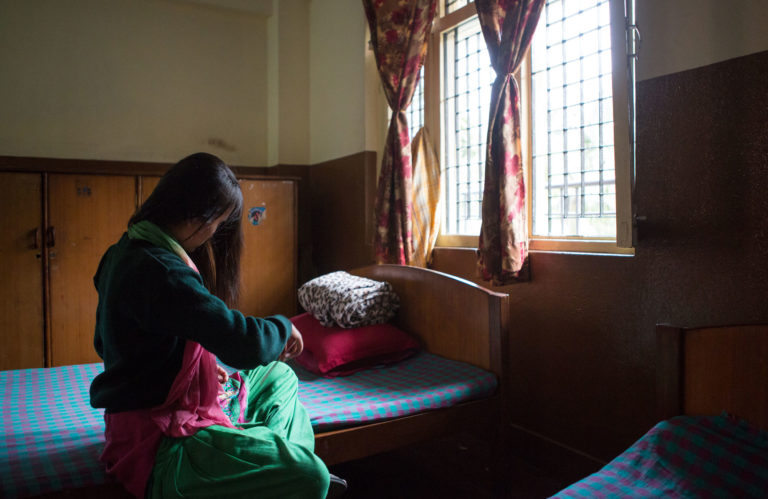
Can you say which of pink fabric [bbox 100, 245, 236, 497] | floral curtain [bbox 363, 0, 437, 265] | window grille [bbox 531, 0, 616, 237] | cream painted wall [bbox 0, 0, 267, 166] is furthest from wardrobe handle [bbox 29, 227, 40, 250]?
window grille [bbox 531, 0, 616, 237]

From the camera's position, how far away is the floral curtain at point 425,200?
10.7ft

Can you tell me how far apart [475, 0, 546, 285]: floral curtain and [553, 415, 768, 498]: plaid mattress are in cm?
107

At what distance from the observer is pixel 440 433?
2.14 meters

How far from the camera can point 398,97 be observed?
339 centimetres

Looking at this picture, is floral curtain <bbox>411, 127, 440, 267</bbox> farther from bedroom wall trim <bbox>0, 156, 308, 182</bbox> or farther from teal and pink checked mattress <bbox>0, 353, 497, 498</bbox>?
bedroom wall trim <bbox>0, 156, 308, 182</bbox>

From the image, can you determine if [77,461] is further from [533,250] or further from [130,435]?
[533,250]

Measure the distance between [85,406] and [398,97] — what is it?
7.43ft

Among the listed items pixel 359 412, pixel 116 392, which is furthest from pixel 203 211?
pixel 359 412

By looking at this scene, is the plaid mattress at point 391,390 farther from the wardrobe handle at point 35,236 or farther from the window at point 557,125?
the wardrobe handle at point 35,236

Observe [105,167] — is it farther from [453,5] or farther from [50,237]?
[453,5]

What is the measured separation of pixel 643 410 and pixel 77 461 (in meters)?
1.88

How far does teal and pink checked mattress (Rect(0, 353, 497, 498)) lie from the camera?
152cm

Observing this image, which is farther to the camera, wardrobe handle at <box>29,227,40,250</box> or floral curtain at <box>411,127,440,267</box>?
wardrobe handle at <box>29,227,40,250</box>

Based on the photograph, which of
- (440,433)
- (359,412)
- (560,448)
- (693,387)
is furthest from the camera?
(560,448)
